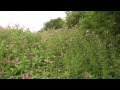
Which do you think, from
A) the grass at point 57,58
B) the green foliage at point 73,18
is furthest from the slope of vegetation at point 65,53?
the green foliage at point 73,18

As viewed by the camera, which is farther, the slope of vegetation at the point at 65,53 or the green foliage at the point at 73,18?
the green foliage at the point at 73,18

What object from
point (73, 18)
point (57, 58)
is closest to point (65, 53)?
point (57, 58)

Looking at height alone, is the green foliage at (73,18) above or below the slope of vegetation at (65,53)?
above

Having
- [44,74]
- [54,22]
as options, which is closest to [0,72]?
[44,74]

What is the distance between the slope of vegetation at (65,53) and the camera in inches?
215

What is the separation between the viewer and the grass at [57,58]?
542 centimetres

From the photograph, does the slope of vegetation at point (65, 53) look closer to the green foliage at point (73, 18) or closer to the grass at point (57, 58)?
the grass at point (57, 58)

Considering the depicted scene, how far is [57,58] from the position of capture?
6.61 m

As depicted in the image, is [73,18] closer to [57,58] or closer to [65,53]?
[65,53]

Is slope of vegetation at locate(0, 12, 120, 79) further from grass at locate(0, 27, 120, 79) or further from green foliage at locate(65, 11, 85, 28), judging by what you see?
green foliage at locate(65, 11, 85, 28)

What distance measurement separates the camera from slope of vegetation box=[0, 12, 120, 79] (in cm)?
545
